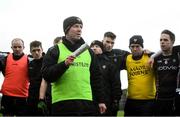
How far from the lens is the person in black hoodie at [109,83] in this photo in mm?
9719

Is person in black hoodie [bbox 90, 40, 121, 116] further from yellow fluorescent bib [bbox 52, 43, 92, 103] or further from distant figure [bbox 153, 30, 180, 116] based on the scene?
yellow fluorescent bib [bbox 52, 43, 92, 103]

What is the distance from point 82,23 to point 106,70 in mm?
3149

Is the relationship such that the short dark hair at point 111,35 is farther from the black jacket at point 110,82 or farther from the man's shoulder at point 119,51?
the black jacket at point 110,82

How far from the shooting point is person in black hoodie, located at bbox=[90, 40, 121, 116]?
972 cm

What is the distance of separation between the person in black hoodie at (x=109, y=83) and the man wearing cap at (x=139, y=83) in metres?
0.31

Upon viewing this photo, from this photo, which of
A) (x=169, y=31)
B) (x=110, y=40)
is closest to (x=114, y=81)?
(x=110, y=40)

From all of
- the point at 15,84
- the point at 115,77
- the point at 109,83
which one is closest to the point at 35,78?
the point at 15,84

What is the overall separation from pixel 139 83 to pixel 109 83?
2.22 feet

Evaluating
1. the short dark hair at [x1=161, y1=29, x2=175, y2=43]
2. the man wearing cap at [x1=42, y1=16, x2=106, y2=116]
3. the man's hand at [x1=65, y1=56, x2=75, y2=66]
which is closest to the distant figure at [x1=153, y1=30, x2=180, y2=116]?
the short dark hair at [x1=161, y1=29, x2=175, y2=43]

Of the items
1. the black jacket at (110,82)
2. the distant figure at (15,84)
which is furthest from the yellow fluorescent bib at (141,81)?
the distant figure at (15,84)

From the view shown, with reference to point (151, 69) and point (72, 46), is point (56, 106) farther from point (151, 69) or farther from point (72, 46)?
point (151, 69)

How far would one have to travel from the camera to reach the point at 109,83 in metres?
9.84

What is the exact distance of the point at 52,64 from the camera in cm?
646

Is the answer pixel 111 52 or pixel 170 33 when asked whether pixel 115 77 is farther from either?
pixel 170 33
